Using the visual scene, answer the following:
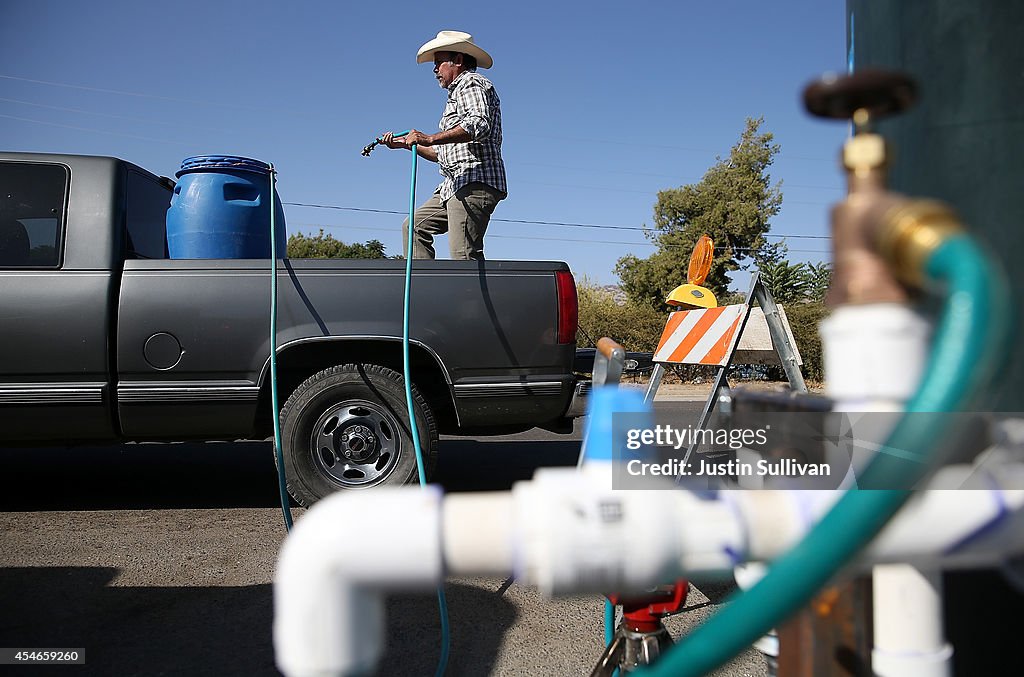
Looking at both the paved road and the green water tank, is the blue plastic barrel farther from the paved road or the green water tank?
the green water tank

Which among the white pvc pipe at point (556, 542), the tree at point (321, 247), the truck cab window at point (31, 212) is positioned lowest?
the white pvc pipe at point (556, 542)

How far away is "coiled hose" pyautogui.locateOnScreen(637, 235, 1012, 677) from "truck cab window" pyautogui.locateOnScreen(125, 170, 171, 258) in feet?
15.1

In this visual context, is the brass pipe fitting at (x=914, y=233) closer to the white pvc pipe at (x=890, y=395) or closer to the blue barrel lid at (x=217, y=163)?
the white pvc pipe at (x=890, y=395)

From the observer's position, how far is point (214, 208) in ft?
14.9

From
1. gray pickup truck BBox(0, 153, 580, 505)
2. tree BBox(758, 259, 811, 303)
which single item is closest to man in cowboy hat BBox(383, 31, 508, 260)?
gray pickup truck BBox(0, 153, 580, 505)

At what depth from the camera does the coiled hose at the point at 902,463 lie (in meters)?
0.48

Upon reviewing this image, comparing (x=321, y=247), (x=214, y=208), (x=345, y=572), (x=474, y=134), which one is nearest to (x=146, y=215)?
(x=214, y=208)

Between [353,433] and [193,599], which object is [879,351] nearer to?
[193,599]

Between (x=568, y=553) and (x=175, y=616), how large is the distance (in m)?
2.90

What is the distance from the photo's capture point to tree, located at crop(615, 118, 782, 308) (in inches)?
1217

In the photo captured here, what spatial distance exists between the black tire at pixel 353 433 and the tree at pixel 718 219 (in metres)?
27.3

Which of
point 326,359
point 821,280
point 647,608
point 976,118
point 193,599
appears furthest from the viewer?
point 821,280

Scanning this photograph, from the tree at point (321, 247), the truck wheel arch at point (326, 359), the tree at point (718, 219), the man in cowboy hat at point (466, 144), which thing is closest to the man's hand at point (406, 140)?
the man in cowboy hat at point (466, 144)

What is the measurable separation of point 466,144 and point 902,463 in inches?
175
